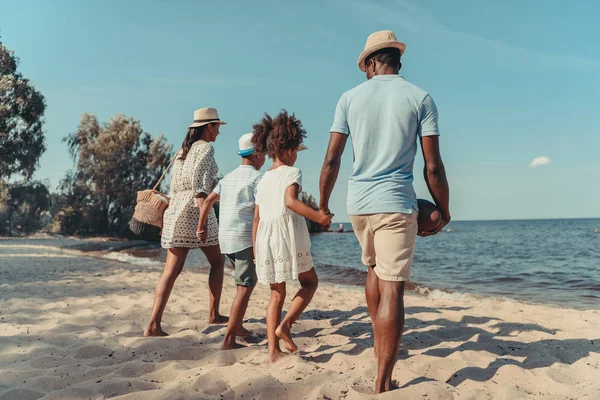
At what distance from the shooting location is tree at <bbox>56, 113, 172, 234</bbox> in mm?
33156

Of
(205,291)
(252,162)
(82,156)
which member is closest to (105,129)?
(82,156)

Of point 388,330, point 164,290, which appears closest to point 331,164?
point 388,330

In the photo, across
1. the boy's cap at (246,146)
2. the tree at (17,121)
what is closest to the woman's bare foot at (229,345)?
the boy's cap at (246,146)

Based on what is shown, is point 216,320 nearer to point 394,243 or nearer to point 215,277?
point 215,277

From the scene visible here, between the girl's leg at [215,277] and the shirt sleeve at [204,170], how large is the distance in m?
0.65

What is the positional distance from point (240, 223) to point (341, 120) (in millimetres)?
1468

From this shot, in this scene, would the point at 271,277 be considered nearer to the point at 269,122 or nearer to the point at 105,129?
the point at 269,122

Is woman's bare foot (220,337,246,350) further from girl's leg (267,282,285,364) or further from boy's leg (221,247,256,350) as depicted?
girl's leg (267,282,285,364)

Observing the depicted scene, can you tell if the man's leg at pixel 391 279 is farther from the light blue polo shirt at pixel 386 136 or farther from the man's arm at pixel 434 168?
the man's arm at pixel 434 168

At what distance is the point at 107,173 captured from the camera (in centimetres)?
3300

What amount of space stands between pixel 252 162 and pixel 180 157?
0.97 meters

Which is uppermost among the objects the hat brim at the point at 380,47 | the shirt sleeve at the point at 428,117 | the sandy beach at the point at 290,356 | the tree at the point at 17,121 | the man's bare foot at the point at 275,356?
the tree at the point at 17,121

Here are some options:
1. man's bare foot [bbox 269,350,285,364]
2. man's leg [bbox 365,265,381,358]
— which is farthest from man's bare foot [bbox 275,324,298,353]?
man's leg [bbox 365,265,381,358]

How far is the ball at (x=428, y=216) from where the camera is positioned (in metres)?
2.77
